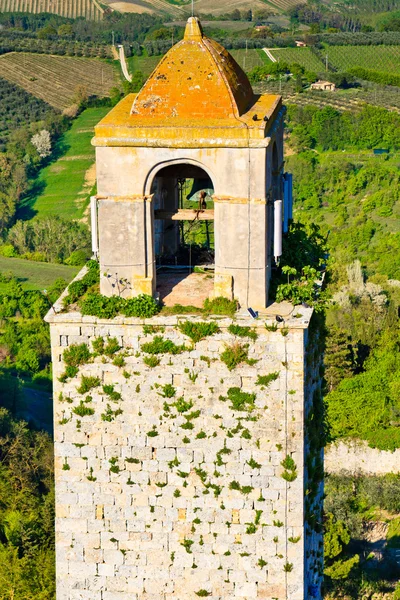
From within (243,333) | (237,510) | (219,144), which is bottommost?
(237,510)

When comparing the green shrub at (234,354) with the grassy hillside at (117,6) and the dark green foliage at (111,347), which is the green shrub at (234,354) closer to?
the dark green foliage at (111,347)

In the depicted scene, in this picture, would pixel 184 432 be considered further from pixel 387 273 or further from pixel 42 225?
pixel 42 225

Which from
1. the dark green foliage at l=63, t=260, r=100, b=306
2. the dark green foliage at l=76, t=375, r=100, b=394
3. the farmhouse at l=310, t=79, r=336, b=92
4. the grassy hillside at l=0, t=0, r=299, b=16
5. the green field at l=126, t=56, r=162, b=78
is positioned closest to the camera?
the dark green foliage at l=76, t=375, r=100, b=394

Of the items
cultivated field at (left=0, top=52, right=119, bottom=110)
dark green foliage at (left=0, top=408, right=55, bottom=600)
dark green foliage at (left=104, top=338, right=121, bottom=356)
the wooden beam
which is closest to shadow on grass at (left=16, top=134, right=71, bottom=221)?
cultivated field at (left=0, top=52, right=119, bottom=110)

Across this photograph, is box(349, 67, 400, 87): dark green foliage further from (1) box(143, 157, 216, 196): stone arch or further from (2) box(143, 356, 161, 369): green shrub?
(2) box(143, 356, 161, 369): green shrub

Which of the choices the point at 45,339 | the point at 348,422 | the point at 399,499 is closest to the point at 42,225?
the point at 45,339

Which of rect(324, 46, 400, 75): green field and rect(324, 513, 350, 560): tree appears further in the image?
rect(324, 46, 400, 75): green field

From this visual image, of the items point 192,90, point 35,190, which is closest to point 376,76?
point 35,190
